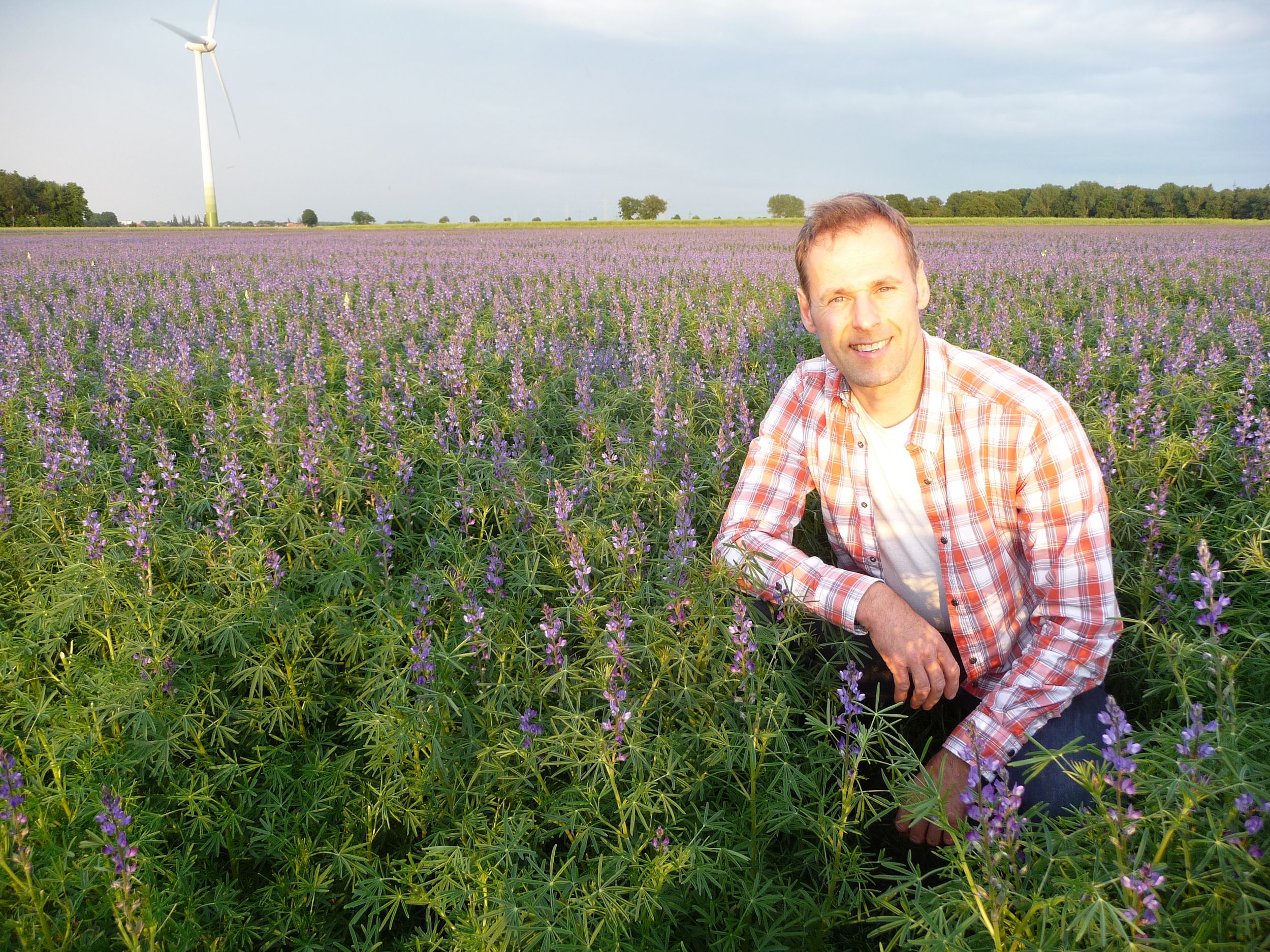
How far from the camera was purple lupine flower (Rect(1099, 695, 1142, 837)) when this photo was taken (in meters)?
1.36

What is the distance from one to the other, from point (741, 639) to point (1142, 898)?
46.3 inches

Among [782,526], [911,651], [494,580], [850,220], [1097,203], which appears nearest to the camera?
[911,651]

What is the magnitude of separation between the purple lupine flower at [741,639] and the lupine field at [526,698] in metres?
0.04

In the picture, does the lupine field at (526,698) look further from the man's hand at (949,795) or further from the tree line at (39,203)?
the tree line at (39,203)

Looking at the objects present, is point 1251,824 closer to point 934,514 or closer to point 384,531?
point 934,514

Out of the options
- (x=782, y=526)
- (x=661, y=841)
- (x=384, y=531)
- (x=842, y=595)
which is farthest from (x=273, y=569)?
(x=842, y=595)

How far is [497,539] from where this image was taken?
12.3ft

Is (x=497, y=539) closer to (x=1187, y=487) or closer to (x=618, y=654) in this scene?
(x=618, y=654)

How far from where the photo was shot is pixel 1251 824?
1.25m

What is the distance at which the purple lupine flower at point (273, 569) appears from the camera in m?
3.22

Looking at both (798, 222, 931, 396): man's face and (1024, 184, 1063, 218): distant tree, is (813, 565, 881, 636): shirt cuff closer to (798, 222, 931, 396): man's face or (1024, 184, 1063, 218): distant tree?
(798, 222, 931, 396): man's face

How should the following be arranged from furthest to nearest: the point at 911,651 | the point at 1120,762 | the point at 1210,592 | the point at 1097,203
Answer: the point at 1097,203, the point at 911,651, the point at 1210,592, the point at 1120,762

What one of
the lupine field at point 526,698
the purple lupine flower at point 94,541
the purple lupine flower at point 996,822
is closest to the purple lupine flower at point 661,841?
the lupine field at point 526,698

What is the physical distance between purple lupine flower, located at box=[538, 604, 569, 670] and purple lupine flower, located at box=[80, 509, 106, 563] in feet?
7.47
